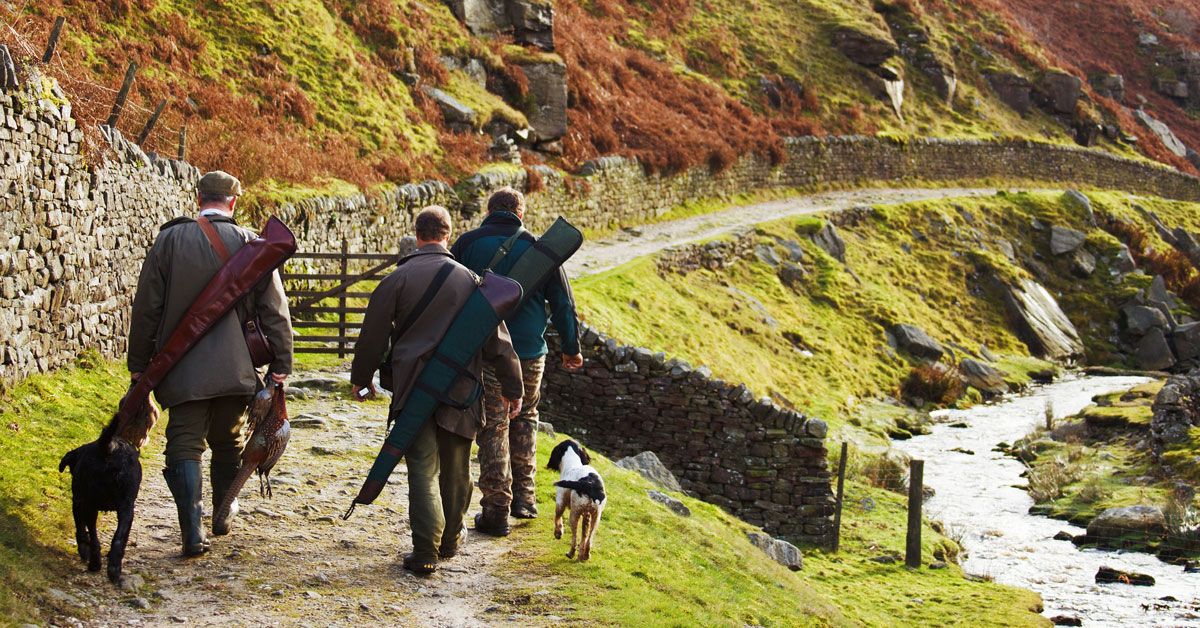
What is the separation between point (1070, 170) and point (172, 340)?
51.2 meters

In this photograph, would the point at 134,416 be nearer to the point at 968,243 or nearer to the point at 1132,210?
the point at 968,243

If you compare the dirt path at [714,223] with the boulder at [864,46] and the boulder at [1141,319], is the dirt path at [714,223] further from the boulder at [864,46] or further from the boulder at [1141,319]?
the boulder at [1141,319]

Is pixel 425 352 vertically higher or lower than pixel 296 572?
higher

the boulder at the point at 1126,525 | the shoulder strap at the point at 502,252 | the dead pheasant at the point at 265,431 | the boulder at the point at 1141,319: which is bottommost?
the boulder at the point at 1126,525

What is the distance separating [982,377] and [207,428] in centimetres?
2491

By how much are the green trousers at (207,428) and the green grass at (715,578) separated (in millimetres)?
2063

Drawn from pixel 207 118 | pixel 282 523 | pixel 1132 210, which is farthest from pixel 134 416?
pixel 1132 210

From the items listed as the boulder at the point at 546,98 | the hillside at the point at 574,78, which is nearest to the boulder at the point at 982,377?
the hillside at the point at 574,78

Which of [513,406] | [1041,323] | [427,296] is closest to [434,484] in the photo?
[513,406]

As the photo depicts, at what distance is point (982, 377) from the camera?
28.4 meters

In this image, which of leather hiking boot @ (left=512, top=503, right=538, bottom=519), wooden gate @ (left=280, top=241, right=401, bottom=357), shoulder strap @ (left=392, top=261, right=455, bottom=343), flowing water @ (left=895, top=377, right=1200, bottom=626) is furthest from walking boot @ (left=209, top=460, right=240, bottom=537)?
flowing water @ (left=895, top=377, right=1200, bottom=626)

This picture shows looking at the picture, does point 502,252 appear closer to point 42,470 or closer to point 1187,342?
point 42,470

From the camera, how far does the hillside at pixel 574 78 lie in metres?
20.5

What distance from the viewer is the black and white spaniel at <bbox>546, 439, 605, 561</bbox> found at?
779 centimetres
